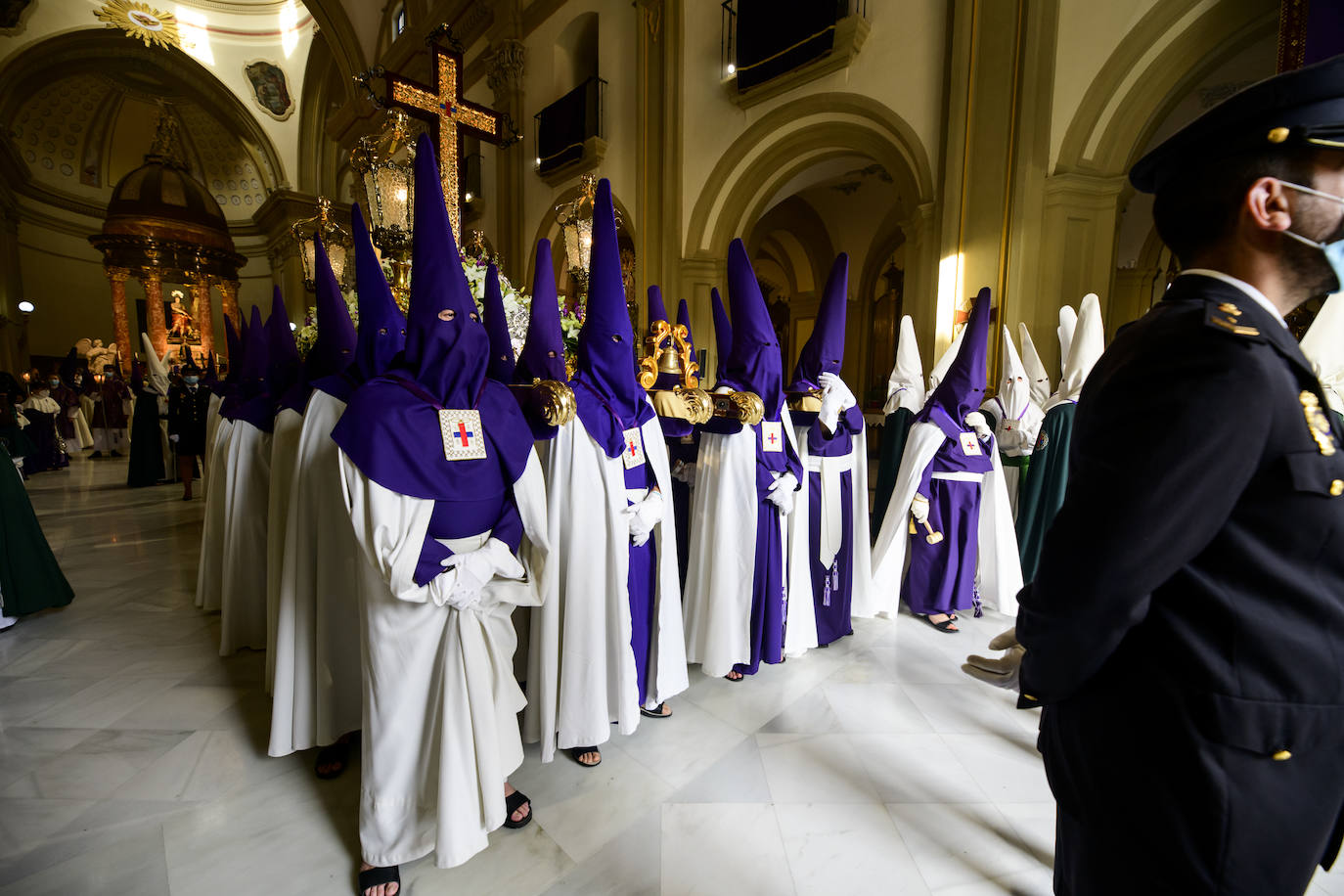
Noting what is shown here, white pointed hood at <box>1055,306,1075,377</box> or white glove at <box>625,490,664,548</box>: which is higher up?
white pointed hood at <box>1055,306,1075,377</box>

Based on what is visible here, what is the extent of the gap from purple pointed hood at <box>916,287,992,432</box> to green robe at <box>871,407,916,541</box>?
3.42 ft

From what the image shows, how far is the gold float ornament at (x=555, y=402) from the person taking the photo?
1936mm

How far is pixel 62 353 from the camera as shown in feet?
59.3

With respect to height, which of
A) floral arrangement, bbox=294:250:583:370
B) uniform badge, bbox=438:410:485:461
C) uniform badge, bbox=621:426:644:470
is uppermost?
floral arrangement, bbox=294:250:583:370

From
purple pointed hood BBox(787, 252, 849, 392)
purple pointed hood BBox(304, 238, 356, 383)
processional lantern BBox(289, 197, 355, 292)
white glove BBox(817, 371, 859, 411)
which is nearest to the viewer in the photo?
purple pointed hood BBox(304, 238, 356, 383)

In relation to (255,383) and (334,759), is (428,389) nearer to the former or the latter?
(334,759)

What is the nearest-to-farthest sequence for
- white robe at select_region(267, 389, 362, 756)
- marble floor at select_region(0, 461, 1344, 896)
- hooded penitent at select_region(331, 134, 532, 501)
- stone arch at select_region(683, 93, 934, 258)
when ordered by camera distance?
1. hooded penitent at select_region(331, 134, 532, 501)
2. marble floor at select_region(0, 461, 1344, 896)
3. white robe at select_region(267, 389, 362, 756)
4. stone arch at select_region(683, 93, 934, 258)

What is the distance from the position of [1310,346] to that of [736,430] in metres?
2.82

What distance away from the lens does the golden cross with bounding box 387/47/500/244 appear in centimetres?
516

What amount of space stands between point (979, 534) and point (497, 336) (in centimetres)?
397

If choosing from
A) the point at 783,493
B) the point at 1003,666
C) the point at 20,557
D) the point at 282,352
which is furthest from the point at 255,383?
the point at 1003,666

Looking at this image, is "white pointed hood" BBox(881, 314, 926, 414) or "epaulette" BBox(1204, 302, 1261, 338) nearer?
"epaulette" BBox(1204, 302, 1261, 338)

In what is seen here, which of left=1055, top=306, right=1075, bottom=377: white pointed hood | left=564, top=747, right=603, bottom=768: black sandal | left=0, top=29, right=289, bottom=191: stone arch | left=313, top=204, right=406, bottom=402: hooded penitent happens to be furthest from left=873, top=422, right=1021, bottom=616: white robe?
left=0, top=29, right=289, bottom=191: stone arch

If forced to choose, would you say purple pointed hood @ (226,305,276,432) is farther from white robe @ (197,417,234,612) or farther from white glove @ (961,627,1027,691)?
white glove @ (961,627,1027,691)
